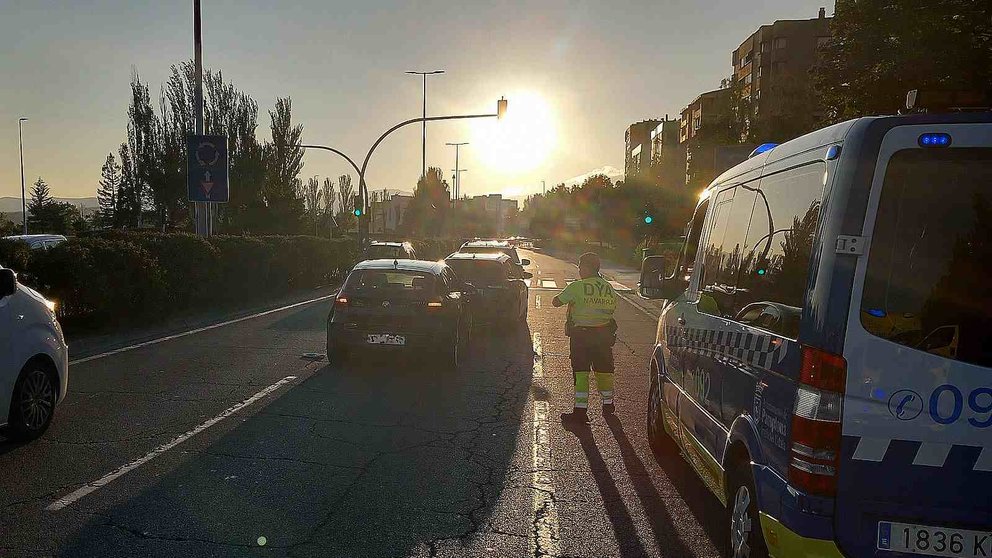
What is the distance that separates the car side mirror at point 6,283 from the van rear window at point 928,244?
612 centimetres

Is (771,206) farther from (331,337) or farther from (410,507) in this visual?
(331,337)

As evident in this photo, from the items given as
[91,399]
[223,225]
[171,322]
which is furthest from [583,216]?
[91,399]

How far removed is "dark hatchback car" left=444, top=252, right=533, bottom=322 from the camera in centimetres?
1592

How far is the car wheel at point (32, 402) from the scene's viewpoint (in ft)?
21.9

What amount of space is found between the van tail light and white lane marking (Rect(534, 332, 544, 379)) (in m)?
7.62

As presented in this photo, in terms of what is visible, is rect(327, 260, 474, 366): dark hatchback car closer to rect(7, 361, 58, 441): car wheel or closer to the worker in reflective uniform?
the worker in reflective uniform

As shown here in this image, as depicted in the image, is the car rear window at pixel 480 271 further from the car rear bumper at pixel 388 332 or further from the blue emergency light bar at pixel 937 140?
the blue emergency light bar at pixel 937 140

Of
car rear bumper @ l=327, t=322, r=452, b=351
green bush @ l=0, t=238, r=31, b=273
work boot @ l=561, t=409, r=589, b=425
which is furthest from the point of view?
green bush @ l=0, t=238, r=31, b=273

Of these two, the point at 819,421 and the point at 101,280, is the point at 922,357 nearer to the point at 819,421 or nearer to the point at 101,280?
the point at 819,421

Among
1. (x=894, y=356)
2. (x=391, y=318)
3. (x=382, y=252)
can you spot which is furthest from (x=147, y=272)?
(x=382, y=252)

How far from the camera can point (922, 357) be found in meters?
3.35

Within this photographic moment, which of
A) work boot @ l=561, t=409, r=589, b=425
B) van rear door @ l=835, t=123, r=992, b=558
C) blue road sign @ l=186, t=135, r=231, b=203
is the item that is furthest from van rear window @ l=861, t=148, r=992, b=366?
blue road sign @ l=186, t=135, r=231, b=203

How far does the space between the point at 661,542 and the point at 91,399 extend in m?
6.38

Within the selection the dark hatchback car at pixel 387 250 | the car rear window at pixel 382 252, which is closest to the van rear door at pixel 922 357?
the dark hatchback car at pixel 387 250
